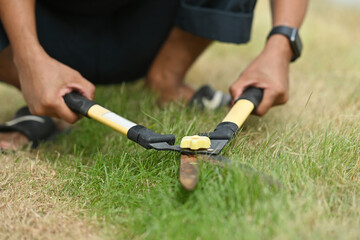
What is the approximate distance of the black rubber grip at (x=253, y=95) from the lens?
150cm

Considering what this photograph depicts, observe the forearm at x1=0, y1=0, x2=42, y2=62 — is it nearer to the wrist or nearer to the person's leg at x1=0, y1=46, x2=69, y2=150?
the person's leg at x1=0, y1=46, x2=69, y2=150

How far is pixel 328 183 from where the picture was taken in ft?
4.02

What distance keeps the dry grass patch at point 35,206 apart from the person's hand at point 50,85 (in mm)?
190

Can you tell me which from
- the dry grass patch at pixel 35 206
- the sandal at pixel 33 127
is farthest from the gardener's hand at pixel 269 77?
the sandal at pixel 33 127

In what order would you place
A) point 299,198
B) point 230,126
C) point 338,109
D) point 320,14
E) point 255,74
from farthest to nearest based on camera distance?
1. point 320,14
2. point 338,109
3. point 255,74
4. point 230,126
5. point 299,198

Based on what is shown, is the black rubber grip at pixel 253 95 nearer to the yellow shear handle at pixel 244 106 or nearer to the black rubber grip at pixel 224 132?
the yellow shear handle at pixel 244 106

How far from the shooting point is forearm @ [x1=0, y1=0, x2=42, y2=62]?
1.51 m

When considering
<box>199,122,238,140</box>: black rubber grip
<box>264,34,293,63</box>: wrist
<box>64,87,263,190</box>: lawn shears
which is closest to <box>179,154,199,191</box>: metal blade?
<box>64,87,263,190</box>: lawn shears

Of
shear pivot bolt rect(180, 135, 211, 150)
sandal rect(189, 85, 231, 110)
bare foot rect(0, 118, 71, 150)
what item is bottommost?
bare foot rect(0, 118, 71, 150)

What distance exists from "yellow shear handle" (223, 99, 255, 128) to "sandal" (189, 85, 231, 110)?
0.48 metres

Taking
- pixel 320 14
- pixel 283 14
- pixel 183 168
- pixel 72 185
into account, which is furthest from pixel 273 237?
pixel 320 14

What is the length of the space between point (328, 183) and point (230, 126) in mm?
337

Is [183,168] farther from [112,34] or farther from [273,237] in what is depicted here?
[112,34]

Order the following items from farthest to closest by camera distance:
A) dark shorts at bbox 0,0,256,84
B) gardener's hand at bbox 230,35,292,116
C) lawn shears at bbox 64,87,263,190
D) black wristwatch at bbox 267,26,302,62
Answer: dark shorts at bbox 0,0,256,84 < black wristwatch at bbox 267,26,302,62 < gardener's hand at bbox 230,35,292,116 < lawn shears at bbox 64,87,263,190
